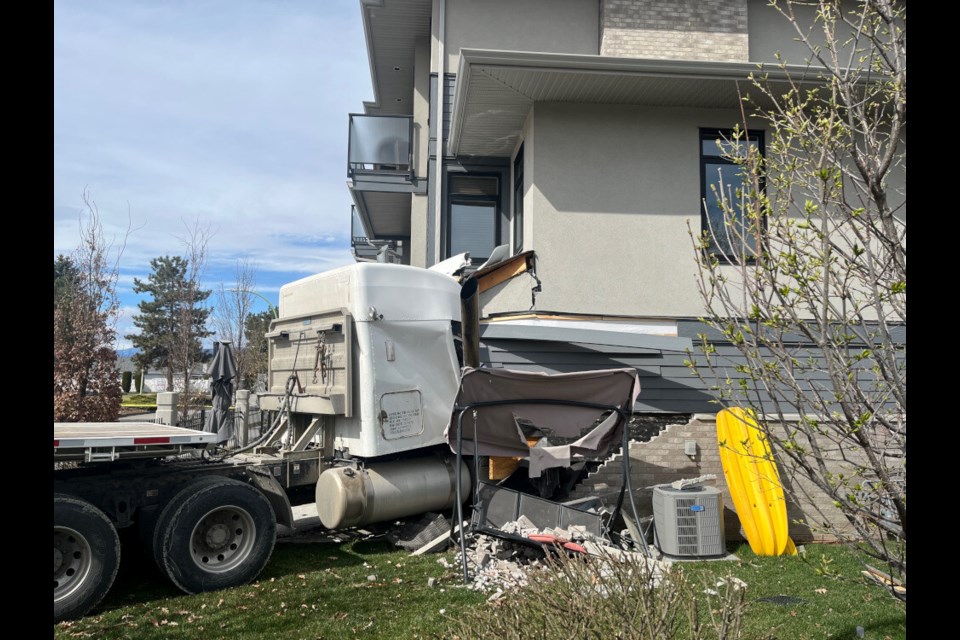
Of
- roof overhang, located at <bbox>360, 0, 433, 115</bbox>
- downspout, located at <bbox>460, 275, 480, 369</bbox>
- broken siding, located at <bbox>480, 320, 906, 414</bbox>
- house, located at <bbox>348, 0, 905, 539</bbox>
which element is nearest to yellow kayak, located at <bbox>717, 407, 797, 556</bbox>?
house, located at <bbox>348, 0, 905, 539</bbox>

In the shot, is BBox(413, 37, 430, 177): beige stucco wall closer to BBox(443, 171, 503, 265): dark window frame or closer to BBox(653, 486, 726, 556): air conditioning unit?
BBox(443, 171, 503, 265): dark window frame

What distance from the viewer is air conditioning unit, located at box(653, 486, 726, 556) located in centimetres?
864

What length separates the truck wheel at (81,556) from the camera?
20.2 ft

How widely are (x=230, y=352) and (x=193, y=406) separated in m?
13.3

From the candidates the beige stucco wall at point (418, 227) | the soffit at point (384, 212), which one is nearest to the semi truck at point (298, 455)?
the beige stucco wall at point (418, 227)

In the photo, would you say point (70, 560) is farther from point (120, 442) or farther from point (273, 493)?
point (273, 493)

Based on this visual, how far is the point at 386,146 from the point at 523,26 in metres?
3.92

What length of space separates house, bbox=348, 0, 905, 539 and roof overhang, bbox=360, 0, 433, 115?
1.58 m

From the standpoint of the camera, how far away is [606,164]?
39.3 feet

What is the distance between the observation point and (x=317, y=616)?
651cm

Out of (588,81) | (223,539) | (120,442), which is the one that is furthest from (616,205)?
(120,442)
